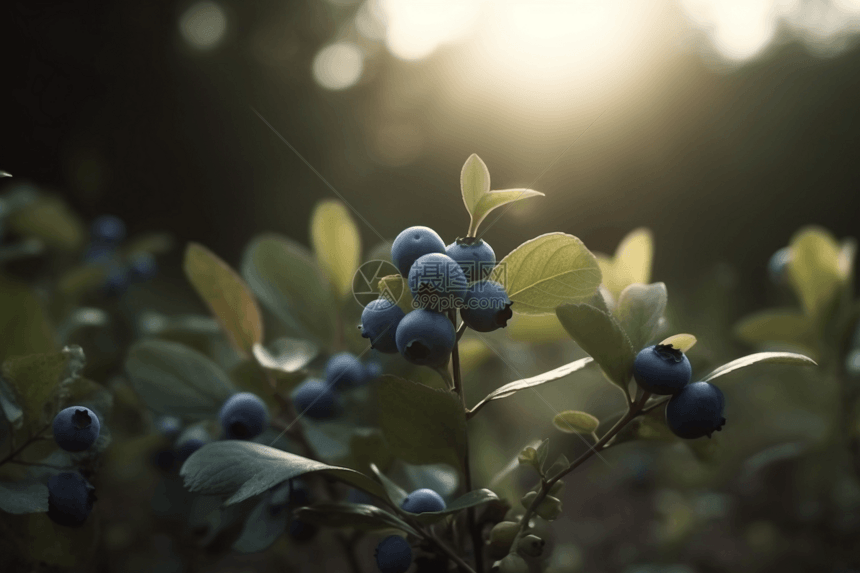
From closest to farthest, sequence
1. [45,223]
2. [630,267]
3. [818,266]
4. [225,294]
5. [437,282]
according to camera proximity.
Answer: [437,282], [225,294], [630,267], [818,266], [45,223]

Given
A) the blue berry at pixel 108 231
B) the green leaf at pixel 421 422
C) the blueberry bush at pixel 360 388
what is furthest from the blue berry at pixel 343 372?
the blue berry at pixel 108 231

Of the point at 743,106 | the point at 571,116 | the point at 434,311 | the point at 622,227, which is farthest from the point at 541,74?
the point at 434,311

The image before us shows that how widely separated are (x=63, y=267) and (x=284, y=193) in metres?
0.67

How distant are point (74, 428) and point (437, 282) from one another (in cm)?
41

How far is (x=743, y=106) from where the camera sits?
240 centimetres

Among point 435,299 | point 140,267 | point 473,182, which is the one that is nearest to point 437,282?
point 435,299

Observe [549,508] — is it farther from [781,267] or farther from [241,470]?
[781,267]

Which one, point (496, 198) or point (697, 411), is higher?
point (496, 198)

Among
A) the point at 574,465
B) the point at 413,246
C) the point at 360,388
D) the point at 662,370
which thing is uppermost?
the point at 413,246

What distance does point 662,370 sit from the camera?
1.70 ft

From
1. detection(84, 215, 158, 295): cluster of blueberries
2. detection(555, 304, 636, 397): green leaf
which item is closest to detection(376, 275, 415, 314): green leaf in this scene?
detection(555, 304, 636, 397): green leaf

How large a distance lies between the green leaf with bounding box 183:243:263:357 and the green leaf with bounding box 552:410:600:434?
1.40ft

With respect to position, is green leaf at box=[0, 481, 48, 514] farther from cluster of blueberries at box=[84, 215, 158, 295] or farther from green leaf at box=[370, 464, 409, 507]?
cluster of blueberries at box=[84, 215, 158, 295]

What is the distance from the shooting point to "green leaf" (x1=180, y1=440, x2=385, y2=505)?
480 millimetres
